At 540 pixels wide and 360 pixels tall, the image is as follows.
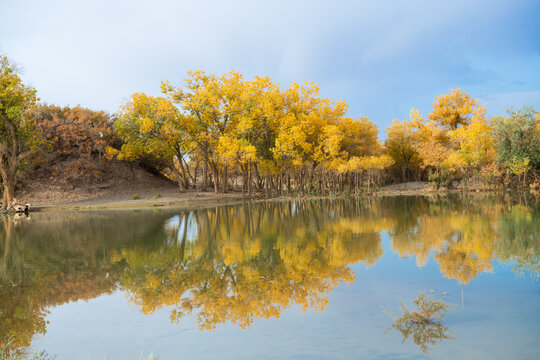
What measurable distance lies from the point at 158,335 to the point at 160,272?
336 cm

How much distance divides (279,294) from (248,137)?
92.6 ft

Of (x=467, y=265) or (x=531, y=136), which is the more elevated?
(x=531, y=136)

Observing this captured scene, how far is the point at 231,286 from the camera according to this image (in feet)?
24.0

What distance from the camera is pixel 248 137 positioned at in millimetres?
34438

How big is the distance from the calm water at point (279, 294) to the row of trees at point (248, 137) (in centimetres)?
1927

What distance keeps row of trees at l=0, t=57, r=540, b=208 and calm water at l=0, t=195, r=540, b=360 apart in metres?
19.3

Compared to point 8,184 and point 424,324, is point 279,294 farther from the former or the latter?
point 8,184

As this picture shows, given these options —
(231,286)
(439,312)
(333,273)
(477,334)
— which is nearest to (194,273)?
(231,286)

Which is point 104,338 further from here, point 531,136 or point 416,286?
point 531,136

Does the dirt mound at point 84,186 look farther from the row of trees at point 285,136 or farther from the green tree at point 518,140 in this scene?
the green tree at point 518,140

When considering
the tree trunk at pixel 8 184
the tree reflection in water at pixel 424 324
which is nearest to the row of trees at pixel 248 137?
the tree trunk at pixel 8 184

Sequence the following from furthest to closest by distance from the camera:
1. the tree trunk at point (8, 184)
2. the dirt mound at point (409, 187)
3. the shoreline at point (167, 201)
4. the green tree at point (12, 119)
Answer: the dirt mound at point (409, 187) → the shoreline at point (167, 201) → the tree trunk at point (8, 184) → the green tree at point (12, 119)

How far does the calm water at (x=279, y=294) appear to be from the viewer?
481cm

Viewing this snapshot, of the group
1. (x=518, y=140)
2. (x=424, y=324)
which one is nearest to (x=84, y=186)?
(x=518, y=140)
